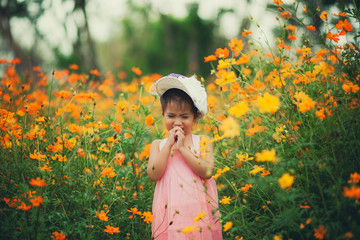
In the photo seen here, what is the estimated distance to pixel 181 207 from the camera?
161 cm

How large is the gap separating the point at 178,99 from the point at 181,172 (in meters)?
0.46

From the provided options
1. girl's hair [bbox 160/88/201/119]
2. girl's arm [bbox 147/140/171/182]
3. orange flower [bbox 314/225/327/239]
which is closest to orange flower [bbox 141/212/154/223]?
girl's arm [bbox 147/140/171/182]

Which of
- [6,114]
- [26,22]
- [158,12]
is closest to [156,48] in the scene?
[158,12]

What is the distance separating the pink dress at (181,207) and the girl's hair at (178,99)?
0.31m

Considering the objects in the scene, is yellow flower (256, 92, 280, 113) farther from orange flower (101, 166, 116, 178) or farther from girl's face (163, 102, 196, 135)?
orange flower (101, 166, 116, 178)

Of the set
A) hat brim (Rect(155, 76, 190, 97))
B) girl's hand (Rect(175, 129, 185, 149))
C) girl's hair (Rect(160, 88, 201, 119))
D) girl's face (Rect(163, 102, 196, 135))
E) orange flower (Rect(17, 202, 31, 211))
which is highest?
hat brim (Rect(155, 76, 190, 97))

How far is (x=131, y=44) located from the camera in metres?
→ 21.3

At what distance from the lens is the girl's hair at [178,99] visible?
1.75 metres

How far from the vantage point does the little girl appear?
158 cm

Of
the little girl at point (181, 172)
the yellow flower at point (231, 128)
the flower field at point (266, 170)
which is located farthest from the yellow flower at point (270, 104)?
the little girl at point (181, 172)

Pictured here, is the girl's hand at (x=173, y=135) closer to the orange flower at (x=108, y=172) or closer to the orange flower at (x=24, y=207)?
the orange flower at (x=108, y=172)

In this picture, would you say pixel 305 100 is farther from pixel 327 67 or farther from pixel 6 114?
pixel 6 114

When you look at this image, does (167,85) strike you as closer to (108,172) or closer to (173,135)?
(173,135)

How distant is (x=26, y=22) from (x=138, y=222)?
1014 centimetres
